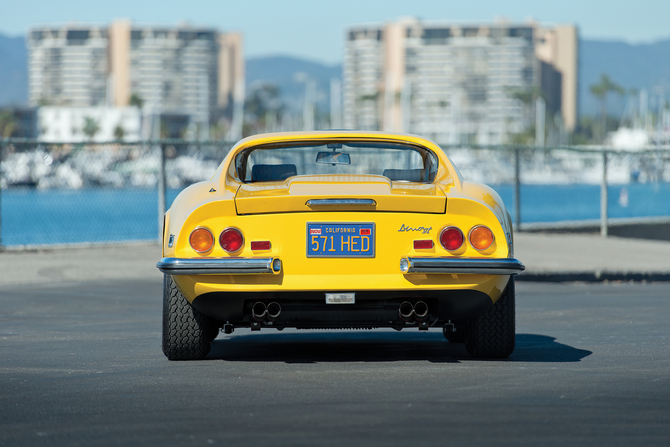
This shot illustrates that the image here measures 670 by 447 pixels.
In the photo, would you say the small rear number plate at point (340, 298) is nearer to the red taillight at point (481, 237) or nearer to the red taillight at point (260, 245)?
the red taillight at point (260, 245)

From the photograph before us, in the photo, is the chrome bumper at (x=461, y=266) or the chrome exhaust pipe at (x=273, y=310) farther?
the chrome exhaust pipe at (x=273, y=310)

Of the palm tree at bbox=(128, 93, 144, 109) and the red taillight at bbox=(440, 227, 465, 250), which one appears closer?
the red taillight at bbox=(440, 227, 465, 250)

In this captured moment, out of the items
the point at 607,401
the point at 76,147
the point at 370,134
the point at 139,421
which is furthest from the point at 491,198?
the point at 76,147

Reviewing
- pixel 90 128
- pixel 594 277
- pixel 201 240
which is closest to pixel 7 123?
pixel 90 128

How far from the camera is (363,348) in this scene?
656 centimetres

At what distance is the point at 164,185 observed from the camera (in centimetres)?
1497

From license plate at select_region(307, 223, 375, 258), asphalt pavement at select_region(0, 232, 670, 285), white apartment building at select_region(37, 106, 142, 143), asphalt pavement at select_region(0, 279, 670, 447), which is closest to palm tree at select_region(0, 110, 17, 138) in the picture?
white apartment building at select_region(37, 106, 142, 143)

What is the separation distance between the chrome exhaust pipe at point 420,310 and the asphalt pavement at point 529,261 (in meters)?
6.54

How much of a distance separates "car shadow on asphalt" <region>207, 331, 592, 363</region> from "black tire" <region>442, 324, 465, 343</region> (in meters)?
0.05

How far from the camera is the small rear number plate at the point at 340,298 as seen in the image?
5379 millimetres

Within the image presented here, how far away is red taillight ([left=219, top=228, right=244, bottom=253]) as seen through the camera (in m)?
5.39

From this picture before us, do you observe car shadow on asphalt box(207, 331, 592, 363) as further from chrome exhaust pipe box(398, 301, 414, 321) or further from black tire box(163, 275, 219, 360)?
chrome exhaust pipe box(398, 301, 414, 321)

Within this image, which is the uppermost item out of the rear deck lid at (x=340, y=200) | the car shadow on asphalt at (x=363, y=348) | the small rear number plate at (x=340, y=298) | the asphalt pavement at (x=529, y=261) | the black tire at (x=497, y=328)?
the rear deck lid at (x=340, y=200)

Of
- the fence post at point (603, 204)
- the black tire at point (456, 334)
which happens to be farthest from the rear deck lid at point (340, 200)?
the fence post at point (603, 204)
